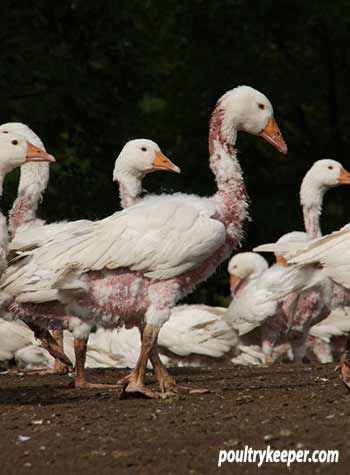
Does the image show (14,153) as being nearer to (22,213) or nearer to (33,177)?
(22,213)

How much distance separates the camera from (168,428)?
7.89 meters

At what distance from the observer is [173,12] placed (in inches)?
886

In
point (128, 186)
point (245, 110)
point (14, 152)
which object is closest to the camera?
point (14, 152)

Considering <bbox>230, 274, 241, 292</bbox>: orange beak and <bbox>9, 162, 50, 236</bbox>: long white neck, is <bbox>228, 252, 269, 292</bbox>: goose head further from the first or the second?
<bbox>9, 162, 50, 236</bbox>: long white neck

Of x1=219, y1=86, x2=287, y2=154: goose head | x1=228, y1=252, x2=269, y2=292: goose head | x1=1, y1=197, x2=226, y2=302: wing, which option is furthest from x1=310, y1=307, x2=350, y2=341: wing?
x1=1, y1=197, x2=226, y2=302: wing

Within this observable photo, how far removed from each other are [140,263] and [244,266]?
8.29 meters

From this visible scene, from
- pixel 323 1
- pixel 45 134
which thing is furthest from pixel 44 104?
pixel 323 1

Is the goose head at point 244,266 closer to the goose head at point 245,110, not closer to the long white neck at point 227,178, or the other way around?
the goose head at point 245,110

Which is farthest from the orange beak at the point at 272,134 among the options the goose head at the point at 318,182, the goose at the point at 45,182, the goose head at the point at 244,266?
the goose head at the point at 244,266

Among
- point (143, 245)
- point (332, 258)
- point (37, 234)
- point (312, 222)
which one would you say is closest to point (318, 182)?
point (312, 222)

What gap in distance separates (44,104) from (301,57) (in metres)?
5.22

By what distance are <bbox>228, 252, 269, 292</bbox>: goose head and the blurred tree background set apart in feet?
6.50

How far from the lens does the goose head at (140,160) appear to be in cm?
1217

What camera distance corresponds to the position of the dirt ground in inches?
277
